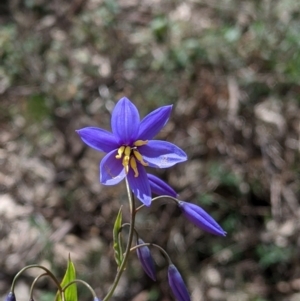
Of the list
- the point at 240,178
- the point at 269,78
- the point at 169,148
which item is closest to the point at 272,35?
the point at 269,78

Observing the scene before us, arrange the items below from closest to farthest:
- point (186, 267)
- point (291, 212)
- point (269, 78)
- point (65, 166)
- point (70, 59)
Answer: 1. point (186, 267)
2. point (291, 212)
3. point (65, 166)
4. point (269, 78)
5. point (70, 59)

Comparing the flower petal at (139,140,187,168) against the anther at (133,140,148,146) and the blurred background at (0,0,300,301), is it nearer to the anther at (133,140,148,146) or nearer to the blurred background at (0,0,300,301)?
the anther at (133,140,148,146)

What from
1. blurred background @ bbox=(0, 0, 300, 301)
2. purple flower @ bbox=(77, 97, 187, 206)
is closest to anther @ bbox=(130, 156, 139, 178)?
purple flower @ bbox=(77, 97, 187, 206)

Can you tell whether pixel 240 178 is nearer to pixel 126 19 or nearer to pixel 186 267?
pixel 186 267

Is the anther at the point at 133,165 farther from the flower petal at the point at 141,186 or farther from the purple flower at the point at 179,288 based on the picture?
the purple flower at the point at 179,288

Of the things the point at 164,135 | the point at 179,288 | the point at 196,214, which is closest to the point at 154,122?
the point at 196,214

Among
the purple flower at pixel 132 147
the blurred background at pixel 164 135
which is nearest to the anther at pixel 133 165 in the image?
the purple flower at pixel 132 147
